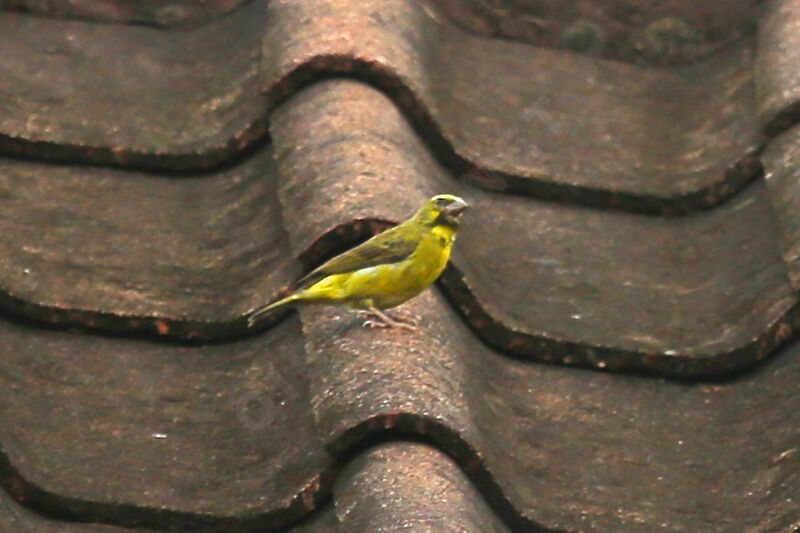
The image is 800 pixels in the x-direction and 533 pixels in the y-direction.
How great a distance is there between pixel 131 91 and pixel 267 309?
3.78 ft

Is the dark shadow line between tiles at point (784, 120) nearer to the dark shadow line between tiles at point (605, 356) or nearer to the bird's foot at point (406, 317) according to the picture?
the dark shadow line between tiles at point (605, 356)

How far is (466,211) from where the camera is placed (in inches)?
149

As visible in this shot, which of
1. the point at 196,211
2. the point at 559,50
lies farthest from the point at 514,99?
the point at 196,211

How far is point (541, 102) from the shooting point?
4.40 metres

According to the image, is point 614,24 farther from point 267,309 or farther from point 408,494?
point 408,494

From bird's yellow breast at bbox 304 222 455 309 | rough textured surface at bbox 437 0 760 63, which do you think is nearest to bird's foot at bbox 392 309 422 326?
bird's yellow breast at bbox 304 222 455 309

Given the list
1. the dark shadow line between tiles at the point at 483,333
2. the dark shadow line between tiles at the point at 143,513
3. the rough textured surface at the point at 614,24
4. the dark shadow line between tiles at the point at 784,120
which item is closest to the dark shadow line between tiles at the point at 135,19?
the rough textured surface at the point at 614,24

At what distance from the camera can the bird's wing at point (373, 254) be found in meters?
3.33

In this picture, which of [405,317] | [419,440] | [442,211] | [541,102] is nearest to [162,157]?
[442,211]

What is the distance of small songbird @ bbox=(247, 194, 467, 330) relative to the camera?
3.33 metres

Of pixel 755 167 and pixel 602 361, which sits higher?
pixel 755 167

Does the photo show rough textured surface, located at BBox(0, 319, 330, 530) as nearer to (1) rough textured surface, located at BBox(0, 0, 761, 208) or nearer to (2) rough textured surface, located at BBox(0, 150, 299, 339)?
(2) rough textured surface, located at BBox(0, 150, 299, 339)

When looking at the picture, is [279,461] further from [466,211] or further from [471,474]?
[466,211]

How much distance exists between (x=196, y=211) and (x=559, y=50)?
4.83ft
